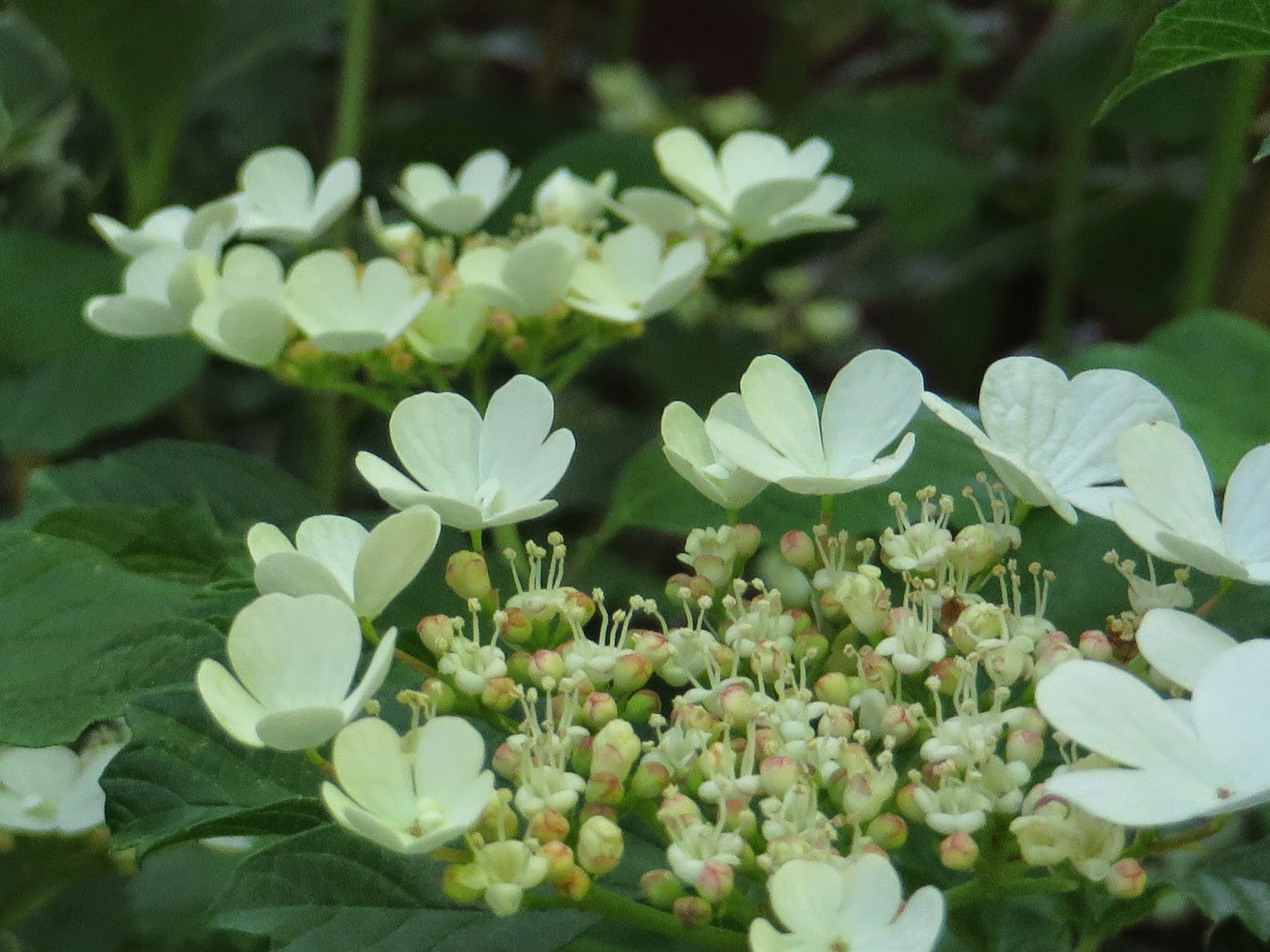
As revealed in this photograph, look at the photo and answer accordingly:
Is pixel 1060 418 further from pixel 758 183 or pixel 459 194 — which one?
pixel 459 194

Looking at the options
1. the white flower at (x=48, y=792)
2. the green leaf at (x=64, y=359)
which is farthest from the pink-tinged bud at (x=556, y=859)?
the green leaf at (x=64, y=359)

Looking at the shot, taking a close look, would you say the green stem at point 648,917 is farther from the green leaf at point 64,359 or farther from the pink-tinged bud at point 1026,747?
the green leaf at point 64,359

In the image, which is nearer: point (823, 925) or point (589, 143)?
point (823, 925)

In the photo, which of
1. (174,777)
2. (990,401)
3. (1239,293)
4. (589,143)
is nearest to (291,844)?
(174,777)

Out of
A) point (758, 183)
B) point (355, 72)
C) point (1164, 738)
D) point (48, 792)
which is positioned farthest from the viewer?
point (355, 72)

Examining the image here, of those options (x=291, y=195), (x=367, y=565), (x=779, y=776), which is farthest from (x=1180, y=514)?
(x=291, y=195)

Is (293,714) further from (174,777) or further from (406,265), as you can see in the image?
(406,265)

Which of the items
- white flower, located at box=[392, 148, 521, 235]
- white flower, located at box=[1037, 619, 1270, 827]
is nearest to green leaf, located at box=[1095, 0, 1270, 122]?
white flower, located at box=[1037, 619, 1270, 827]
